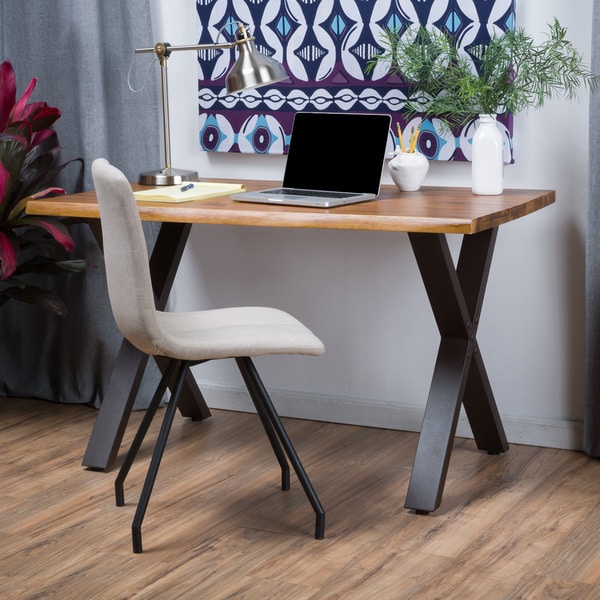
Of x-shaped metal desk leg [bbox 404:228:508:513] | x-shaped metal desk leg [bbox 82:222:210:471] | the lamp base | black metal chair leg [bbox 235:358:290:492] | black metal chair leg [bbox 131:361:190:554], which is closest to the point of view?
black metal chair leg [bbox 131:361:190:554]

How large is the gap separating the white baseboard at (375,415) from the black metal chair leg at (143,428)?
889mm

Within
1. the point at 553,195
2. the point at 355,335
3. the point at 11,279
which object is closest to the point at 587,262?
the point at 553,195

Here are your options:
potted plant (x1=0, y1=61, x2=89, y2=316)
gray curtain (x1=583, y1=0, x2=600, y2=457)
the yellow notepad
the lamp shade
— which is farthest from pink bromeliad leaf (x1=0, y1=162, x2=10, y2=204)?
gray curtain (x1=583, y1=0, x2=600, y2=457)

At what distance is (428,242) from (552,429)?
2.83 ft

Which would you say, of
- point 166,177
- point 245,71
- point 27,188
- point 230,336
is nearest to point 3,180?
point 27,188

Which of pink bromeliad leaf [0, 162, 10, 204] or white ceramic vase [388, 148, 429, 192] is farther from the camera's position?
pink bromeliad leaf [0, 162, 10, 204]

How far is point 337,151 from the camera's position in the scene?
2828 millimetres

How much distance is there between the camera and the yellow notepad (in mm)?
2705

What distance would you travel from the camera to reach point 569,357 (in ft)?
9.98

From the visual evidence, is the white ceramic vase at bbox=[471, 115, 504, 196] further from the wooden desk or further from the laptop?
the laptop

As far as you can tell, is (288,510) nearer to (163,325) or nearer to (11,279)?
(163,325)

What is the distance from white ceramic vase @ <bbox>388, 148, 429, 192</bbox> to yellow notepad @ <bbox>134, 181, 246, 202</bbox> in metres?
0.43

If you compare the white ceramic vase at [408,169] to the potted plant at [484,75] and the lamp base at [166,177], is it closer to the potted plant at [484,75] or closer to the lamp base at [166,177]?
the potted plant at [484,75]

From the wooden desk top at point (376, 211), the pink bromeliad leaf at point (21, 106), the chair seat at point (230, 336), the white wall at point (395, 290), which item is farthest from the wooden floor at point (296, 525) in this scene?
the pink bromeliad leaf at point (21, 106)
